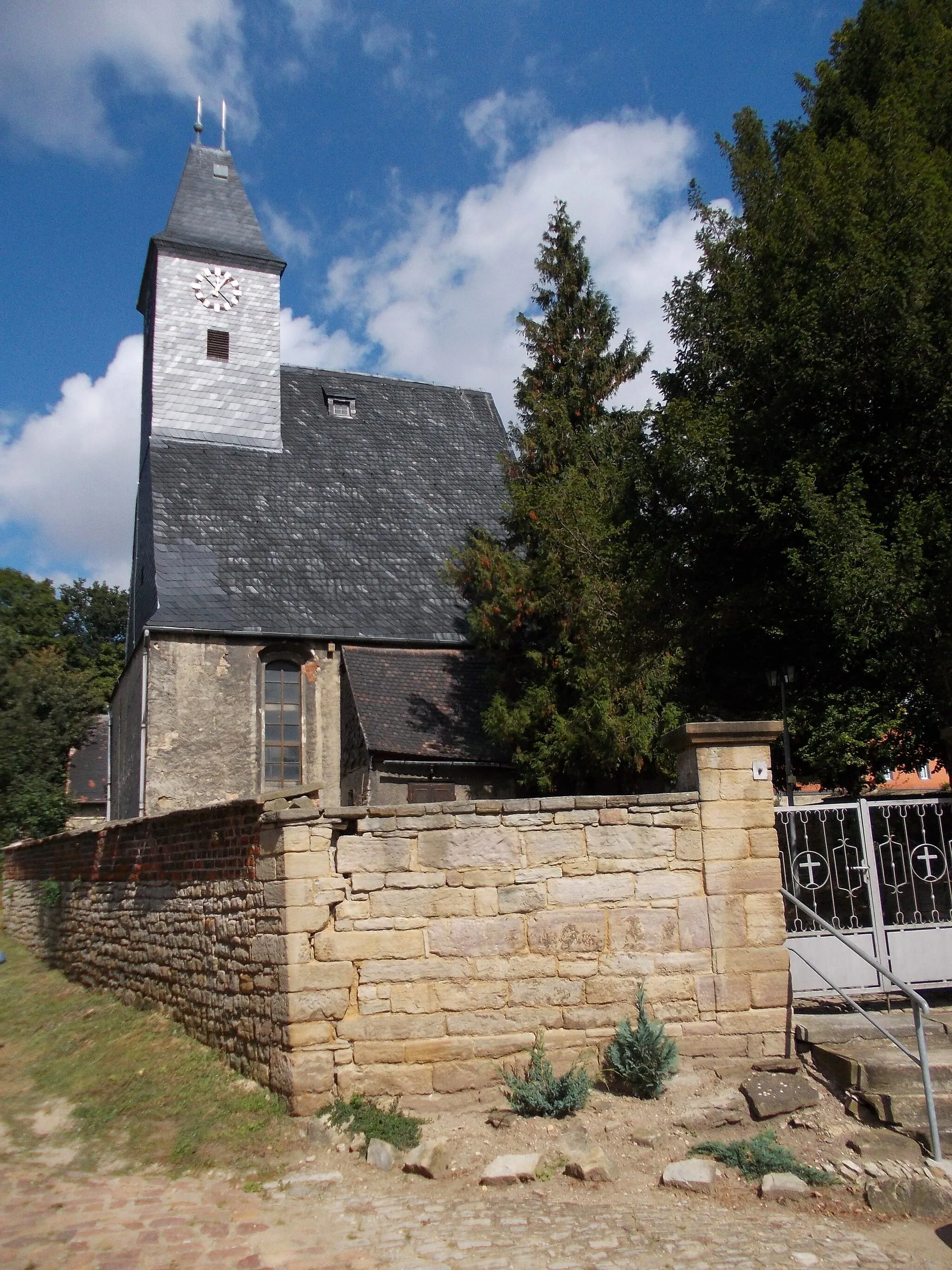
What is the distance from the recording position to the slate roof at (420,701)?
1572 centimetres

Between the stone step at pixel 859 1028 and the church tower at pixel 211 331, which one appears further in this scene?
the church tower at pixel 211 331

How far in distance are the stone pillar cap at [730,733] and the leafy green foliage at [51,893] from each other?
9177mm

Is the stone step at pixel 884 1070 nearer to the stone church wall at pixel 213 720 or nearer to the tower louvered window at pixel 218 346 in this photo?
the stone church wall at pixel 213 720

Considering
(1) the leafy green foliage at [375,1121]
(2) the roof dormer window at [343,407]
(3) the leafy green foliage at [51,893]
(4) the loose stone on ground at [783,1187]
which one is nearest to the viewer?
(4) the loose stone on ground at [783,1187]

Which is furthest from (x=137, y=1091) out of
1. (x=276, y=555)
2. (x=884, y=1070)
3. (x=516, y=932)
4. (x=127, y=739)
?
(x=276, y=555)

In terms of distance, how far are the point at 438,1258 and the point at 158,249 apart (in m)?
21.6

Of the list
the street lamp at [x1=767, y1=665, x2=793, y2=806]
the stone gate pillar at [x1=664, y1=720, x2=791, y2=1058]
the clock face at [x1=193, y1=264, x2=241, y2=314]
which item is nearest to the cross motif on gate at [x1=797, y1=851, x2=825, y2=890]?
the stone gate pillar at [x1=664, y1=720, x2=791, y2=1058]

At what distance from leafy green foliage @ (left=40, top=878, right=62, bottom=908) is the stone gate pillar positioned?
29.8 feet

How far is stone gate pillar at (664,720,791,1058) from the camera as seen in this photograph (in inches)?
260

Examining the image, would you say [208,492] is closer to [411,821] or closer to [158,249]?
[158,249]

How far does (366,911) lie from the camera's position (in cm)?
642

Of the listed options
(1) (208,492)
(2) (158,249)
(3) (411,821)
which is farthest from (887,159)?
(2) (158,249)

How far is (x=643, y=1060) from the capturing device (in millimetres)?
6238

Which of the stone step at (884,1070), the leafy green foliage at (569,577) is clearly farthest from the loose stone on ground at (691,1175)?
the leafy green foliage at (569,577)
